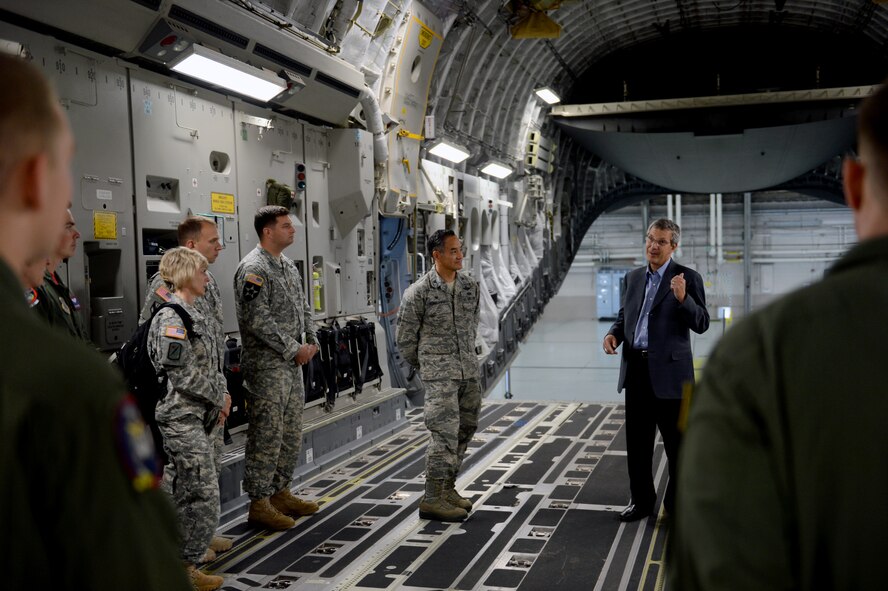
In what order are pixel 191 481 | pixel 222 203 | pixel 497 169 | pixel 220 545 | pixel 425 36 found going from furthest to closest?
1. pixel 497 169
2. pixel 425 36
3. pixel 222 203
4. pixel 220 545
5. pixel 191 481

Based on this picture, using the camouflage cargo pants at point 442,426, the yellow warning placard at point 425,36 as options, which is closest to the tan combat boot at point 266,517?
the camouflage cargo pants at point 442,426

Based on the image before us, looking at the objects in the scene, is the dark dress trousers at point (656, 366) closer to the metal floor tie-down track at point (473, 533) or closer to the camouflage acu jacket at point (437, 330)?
the metal floor tie-down track at point (473, 533)

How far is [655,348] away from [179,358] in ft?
9.54

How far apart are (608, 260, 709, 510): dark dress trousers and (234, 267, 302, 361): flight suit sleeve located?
7.13 feet

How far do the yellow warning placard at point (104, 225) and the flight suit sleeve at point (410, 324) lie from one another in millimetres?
1902

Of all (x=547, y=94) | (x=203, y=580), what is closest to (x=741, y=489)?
(x=203, y=580)

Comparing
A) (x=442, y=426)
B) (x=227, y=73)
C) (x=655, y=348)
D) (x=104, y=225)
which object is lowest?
(x=442, y=426)

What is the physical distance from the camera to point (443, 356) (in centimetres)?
551

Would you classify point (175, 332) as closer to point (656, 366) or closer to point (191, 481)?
point (191, 481)

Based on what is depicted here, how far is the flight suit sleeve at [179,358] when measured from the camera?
4047 millimetres

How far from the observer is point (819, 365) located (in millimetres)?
1053

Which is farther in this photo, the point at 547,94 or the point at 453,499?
the point at 547,94

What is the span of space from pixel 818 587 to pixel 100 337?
4.48 metres

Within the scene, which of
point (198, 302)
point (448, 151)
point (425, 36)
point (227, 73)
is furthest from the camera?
point (448, 151)
